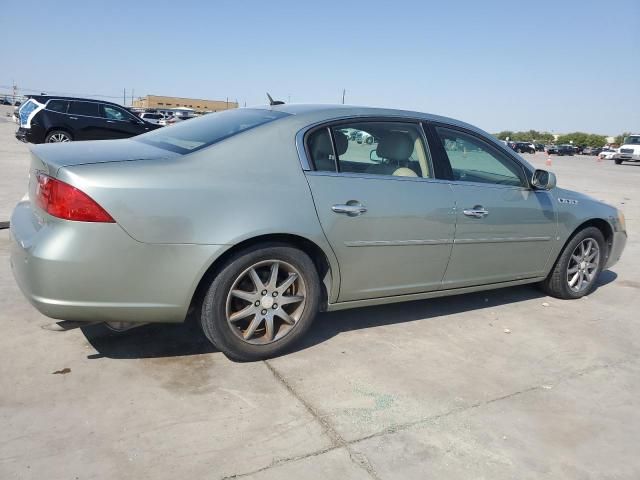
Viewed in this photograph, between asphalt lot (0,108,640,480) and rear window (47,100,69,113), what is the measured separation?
454 inches

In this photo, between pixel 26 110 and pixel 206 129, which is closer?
pixel 206 129

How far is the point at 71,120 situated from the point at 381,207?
13.1 m

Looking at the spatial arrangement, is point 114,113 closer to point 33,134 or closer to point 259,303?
point 33,134

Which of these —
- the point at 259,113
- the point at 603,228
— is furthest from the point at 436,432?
the point at 603,228

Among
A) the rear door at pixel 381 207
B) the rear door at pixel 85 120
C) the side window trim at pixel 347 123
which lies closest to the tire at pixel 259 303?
the rear door at pixel 381 207

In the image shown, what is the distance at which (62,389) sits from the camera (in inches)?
108

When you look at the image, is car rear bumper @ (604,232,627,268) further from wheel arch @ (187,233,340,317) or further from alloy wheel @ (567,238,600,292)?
wheel arch @ (187,233,340,317)

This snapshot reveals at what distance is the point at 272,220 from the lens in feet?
9.82

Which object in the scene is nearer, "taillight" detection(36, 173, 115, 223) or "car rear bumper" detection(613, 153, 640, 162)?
"taillight" detection(36, 173, 115, 223)

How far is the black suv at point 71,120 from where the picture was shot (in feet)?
45.3

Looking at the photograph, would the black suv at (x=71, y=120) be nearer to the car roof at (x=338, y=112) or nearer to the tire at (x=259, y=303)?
the car roof at (x=338, y=112)

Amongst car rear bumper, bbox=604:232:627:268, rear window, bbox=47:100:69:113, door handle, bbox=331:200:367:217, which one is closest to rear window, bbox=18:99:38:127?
rear window, bbox=47:100:69:113

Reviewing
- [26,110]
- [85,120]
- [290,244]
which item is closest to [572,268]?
[290,244]

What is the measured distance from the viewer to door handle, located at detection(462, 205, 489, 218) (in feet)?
12.4
